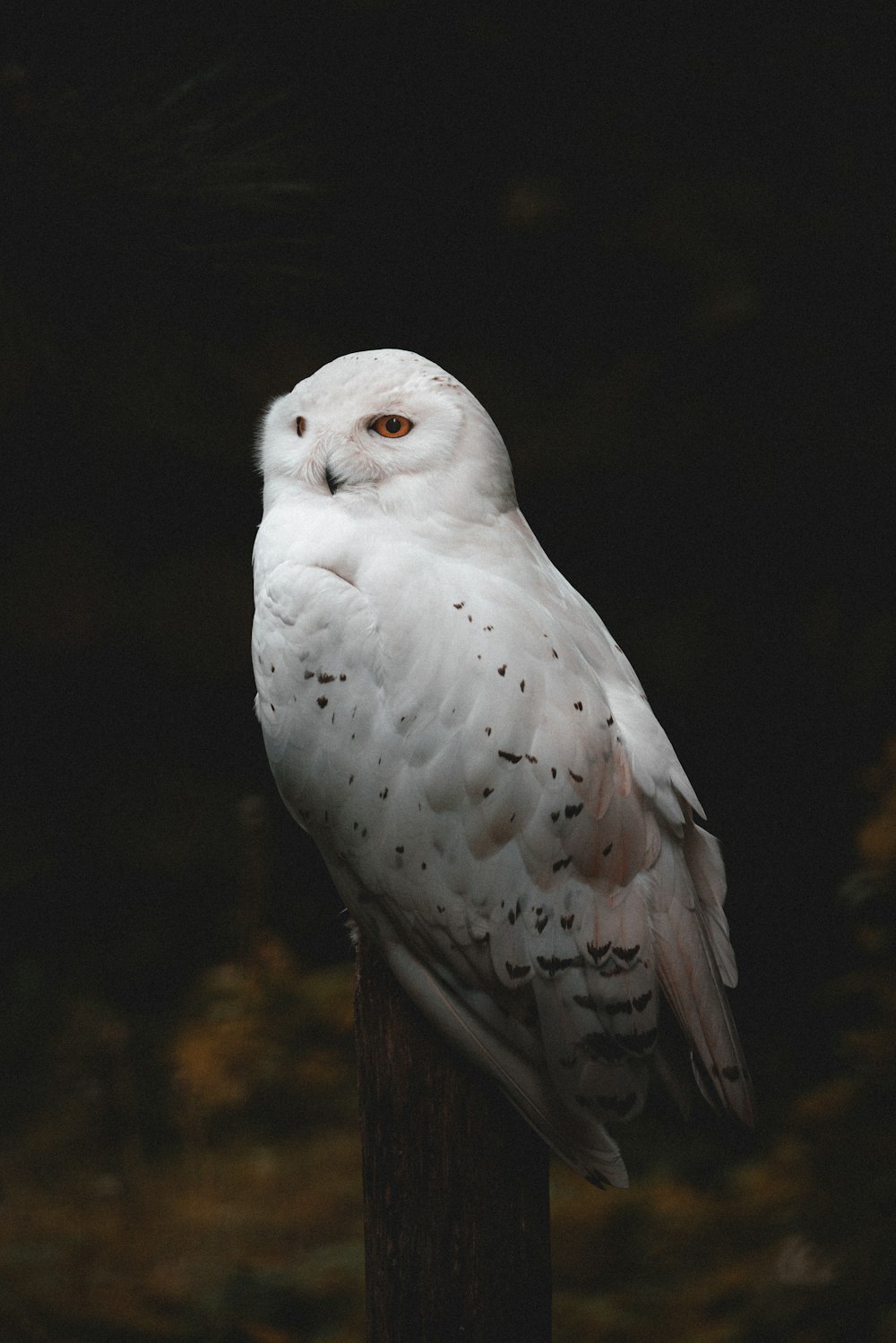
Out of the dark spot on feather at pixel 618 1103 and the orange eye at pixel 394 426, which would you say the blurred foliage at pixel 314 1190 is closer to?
the dark spot on feather at pixel 618 1103

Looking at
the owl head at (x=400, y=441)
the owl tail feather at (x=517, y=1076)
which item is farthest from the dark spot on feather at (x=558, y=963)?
the owl head at (x=400, y=441)

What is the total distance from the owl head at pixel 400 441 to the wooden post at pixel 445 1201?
782 mm

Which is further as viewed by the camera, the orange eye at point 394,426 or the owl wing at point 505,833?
the orange eye at point 394,426

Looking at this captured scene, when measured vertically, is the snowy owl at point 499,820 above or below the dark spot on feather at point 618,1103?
above

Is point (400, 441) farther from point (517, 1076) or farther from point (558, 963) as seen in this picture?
point (517, 1076)

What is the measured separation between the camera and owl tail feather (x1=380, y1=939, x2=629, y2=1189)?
65.7 inches

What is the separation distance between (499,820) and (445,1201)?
20.9 inches

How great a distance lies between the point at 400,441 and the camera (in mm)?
1828

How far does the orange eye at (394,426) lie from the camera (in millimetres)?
1829

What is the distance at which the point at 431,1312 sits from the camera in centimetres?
166

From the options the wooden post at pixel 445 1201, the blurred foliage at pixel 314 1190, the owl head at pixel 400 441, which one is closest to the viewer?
the wooden post at pixel 445 1201

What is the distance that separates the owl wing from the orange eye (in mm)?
228

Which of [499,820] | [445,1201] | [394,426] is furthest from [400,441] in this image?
[445,1201]

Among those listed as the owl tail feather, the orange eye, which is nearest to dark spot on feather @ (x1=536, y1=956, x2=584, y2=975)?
the owl tail feather
